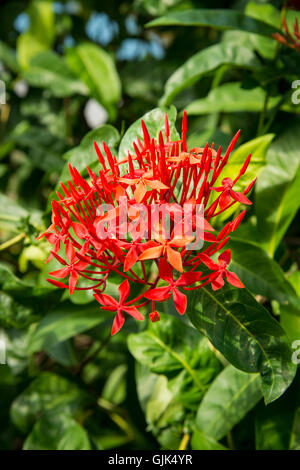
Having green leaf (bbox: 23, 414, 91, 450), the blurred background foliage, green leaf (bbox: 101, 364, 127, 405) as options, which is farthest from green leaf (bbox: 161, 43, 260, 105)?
green leaf (bbox: 101, 364, 127, 405)

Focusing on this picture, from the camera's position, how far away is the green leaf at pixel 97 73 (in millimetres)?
1366

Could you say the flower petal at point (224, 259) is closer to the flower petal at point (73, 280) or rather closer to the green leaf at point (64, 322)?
the flower petal at point (73, 280)

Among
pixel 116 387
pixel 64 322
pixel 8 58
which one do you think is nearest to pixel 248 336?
pixel 64 322

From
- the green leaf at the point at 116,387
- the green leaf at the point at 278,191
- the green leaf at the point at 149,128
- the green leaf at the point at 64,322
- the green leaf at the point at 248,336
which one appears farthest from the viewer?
the green leaf at the point at 116,387

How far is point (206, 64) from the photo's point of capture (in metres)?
0.99

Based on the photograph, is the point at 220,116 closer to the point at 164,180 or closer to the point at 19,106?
the point at 19,106

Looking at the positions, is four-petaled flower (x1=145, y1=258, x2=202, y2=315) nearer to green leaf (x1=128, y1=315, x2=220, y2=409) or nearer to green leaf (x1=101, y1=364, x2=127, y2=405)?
green leaf (x1=128, y1=315, x2=220, y2=409)

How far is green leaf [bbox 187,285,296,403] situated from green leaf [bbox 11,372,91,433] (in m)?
0.58

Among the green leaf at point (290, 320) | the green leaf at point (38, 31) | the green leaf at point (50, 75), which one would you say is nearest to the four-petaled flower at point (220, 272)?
the green leaf at point (290, 320)

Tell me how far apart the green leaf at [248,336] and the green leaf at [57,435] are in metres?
0.45

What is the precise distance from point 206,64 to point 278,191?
0.29 metres

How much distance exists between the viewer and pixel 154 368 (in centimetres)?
92

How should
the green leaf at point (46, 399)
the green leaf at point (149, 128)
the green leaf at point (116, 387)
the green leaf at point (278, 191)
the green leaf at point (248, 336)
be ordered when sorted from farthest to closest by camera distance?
the green leaf at point (116, 387) < the green leaf at point (46, 399) < the green leaf at point (278, 191) < the green leaf at point (149, 128) < the green leaf at point (248, 336)

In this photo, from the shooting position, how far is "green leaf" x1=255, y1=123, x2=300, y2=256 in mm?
921
